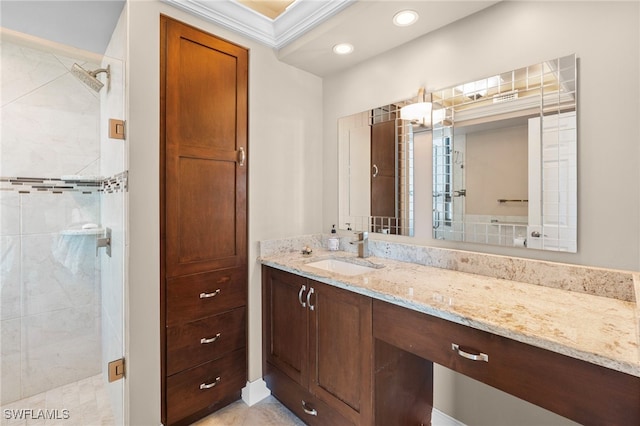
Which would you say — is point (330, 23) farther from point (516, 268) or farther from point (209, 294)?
point (209, 294)

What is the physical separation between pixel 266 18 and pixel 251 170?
3.31 ft

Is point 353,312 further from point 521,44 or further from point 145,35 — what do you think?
point 145,35

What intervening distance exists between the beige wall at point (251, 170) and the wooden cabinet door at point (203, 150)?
2.5 inches

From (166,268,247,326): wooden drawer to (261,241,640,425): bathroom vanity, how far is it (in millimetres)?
196

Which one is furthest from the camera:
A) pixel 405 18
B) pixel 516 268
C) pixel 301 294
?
pixel 301 294

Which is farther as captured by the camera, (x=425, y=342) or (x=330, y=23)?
(x=330, y=23)

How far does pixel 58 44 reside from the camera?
6.39ft

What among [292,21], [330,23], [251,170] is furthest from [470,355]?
[292,21]

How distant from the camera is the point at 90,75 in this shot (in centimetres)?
182

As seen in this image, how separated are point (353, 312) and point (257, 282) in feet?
2.81

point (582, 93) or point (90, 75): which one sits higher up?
point (90, 75)

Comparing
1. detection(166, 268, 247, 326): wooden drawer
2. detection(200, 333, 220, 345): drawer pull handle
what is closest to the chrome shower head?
detection(166, 268, 247, 326): wooden drawer

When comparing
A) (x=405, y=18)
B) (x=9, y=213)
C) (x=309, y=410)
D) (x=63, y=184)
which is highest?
(x=405, y=18)

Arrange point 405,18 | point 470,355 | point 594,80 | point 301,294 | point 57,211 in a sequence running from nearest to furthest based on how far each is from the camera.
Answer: point 470,355
point 594,80
point 405,18
point 301,294
point 57,211
